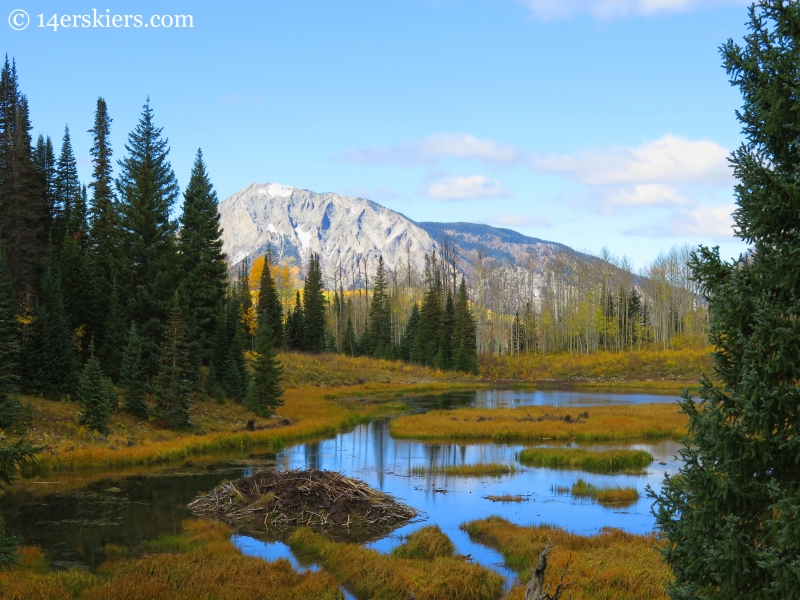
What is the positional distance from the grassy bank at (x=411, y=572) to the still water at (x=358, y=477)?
0.96 metres

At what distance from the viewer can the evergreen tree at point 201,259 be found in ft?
151

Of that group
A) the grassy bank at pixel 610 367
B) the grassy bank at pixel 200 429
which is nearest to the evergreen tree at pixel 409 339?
the grassy bank at pixel 610 367

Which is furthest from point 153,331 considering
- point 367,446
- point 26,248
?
point 367,446

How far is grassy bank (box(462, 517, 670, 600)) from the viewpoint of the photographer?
13844 millimetres

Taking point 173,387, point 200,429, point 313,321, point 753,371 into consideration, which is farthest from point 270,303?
point 753,371

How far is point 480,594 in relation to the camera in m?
14.4

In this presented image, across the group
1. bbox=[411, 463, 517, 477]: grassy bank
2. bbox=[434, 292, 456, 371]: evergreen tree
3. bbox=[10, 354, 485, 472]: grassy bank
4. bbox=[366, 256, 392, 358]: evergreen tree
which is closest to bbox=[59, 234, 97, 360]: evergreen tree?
bbox=[10, 354, 485, 472]: grassy bank

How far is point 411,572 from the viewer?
15258mm

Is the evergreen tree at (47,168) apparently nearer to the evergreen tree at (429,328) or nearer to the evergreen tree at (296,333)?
the evergreen tree at (296,333)

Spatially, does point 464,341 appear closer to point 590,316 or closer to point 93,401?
point 590,316

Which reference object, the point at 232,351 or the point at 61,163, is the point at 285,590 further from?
the point at 61,163

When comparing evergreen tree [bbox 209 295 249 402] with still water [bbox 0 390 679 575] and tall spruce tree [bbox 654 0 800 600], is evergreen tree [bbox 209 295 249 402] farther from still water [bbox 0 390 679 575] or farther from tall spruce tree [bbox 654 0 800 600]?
tall spruce tree [bbox 654 0 800 600]

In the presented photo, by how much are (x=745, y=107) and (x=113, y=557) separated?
17.2 m

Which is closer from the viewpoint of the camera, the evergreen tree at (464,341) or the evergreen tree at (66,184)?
the evergreen tree at (66,184)
